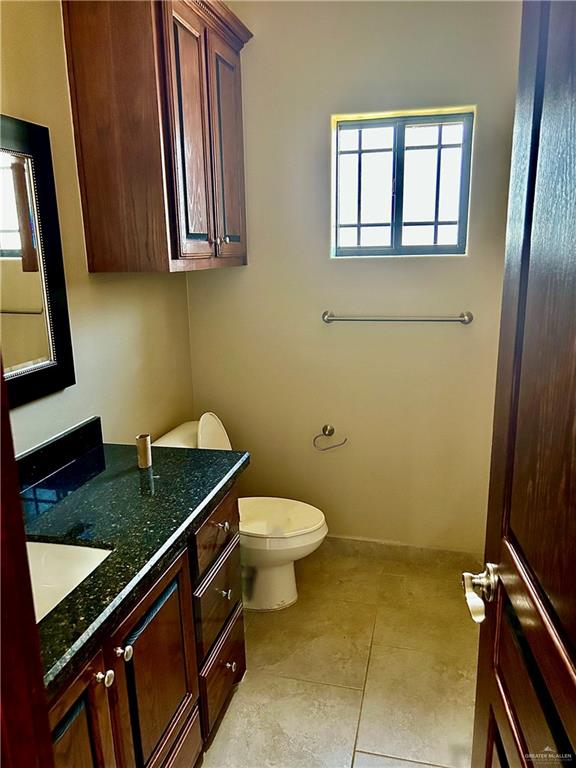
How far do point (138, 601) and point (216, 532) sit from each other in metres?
0.48

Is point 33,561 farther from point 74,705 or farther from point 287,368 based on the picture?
point 287,368

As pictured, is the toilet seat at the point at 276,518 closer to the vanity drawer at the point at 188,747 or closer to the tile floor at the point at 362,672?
the tile floor at the point at 362,672

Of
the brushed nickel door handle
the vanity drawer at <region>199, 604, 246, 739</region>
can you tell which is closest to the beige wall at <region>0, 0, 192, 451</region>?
the vanity drawer at <region>199, 604, 246, 739</region>

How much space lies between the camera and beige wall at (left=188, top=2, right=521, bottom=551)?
2256mm

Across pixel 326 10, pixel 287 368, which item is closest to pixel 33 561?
pixel 287 368

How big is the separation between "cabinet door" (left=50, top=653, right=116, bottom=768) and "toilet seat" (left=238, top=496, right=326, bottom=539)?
1144 mm

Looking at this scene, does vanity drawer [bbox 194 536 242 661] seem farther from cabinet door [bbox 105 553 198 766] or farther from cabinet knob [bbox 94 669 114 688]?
cabinet knob [bbox 94 669 114 688]

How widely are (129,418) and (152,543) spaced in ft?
3.25

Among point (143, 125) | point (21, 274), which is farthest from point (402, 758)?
point (143, 125)

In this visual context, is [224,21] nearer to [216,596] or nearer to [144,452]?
[144,452]

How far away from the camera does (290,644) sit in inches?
87.8

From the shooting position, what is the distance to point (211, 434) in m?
2.53

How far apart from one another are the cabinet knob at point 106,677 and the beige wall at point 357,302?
175cm

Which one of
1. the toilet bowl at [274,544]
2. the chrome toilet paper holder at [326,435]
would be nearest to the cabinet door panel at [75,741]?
the toilet bowl at [274,544]
